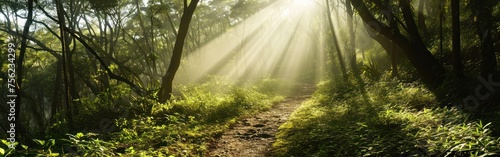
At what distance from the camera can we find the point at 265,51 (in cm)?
4422

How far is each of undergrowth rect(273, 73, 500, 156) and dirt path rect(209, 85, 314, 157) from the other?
0.30m

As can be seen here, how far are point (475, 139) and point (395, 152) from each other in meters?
0.98

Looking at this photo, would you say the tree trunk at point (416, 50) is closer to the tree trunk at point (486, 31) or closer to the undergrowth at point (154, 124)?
the tree trunk at point (486, 31)

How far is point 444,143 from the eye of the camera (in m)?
4.20

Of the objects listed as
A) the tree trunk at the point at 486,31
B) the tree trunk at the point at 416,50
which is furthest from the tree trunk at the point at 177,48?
the tree trunk at the point at 486,31

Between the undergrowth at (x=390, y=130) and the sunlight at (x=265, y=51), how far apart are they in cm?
2304

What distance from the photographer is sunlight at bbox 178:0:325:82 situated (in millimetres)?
33784

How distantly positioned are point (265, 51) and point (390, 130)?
38959 mm

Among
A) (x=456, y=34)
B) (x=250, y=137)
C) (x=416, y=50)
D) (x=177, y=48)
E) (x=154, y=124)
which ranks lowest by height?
(x=250, y=137)

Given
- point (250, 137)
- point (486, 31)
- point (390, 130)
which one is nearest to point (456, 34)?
point (486, 31)

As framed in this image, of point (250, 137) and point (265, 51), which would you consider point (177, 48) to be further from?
point (265, 51)

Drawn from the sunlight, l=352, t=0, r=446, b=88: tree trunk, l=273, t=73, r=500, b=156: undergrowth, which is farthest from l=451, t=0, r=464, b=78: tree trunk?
the sunlight

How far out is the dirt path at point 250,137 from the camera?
619 centimetres

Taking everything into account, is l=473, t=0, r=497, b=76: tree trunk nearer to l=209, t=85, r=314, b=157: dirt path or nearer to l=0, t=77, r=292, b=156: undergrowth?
l=209, t=85, r=314, b=157: dirt path
